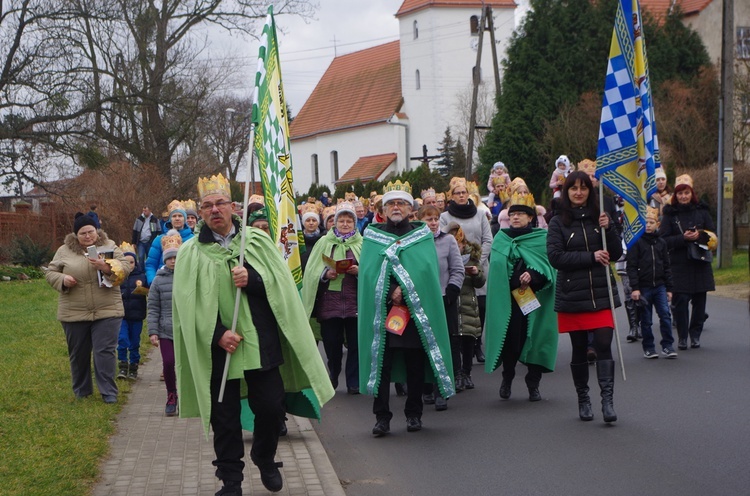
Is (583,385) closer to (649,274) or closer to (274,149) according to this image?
(274,149)

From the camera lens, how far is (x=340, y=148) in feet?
282

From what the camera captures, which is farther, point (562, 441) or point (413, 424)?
point (413, 424)

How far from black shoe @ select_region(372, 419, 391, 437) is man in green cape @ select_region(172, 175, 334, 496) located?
2005 mm

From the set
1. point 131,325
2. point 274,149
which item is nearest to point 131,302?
point 131,325

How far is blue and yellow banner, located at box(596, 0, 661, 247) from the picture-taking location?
9242 mm

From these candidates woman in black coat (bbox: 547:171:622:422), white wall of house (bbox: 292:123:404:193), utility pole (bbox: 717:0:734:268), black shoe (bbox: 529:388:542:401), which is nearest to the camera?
woman in black coat (bbox: 547:171:622:422)

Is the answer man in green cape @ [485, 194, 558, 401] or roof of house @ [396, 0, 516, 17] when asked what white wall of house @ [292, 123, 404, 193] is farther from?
man in green cape @ [485, 194, 558, 401]

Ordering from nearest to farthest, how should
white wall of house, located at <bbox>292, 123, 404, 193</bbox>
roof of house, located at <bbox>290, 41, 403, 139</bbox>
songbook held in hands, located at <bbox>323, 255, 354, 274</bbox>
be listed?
songbook held in hands, located at <bbox>323, 255, 354, 274</bbox>, white wall of house, located at <bbox>292, 123, 404, 193</bbox>, roof of house, located at <bbox>290, 41, 403, 139</bbox>

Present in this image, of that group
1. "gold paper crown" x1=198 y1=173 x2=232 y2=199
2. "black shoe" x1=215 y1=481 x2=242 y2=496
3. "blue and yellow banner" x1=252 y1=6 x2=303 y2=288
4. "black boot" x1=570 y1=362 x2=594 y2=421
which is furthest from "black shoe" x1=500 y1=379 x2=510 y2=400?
"gold paper crown" x1=198 y1=173 x2=232 y2=199

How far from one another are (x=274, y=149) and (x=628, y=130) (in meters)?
3.22

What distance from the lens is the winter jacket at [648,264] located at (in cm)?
1264

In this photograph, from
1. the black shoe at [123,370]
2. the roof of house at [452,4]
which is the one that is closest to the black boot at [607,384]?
the black shoe at [123,370]

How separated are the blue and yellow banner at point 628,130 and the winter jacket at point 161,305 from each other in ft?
13.1

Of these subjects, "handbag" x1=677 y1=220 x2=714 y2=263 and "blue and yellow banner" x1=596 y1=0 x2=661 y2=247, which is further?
"handbag" x1=677 y1=220 x2=714 y2=263
